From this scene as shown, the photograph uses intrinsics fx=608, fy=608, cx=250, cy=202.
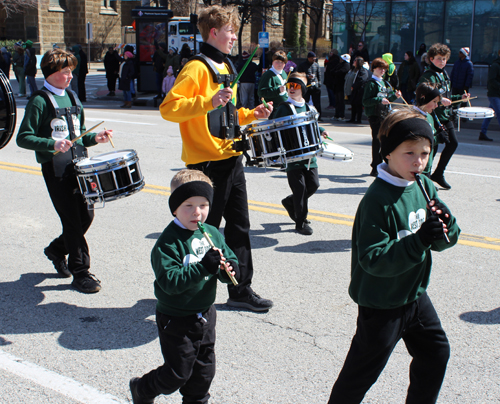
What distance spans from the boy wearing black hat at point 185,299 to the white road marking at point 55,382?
37cm

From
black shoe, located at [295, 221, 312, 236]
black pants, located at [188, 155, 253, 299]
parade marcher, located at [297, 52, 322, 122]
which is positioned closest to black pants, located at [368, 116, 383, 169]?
black shoe, located at [295, 221, 312, 236]

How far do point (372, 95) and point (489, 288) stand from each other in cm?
428

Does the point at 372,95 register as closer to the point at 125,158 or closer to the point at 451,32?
the point at 125,158

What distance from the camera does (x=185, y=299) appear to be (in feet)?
9.81

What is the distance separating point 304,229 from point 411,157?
390 cm

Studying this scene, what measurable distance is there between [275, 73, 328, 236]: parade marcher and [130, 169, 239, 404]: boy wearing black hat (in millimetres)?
3371

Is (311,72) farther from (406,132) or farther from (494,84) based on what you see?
(406,132)

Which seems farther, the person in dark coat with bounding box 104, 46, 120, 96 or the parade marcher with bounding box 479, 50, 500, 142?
the person in dark coat with bounding box 104, 46, 120, 96

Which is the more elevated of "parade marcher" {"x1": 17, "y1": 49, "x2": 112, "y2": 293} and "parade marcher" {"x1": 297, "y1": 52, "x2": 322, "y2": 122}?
"parade marcher" {"x1": 297, "y1": 52, "x2": 322, "y2": 122}

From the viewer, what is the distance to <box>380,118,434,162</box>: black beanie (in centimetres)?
263

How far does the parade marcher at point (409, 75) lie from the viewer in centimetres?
1681

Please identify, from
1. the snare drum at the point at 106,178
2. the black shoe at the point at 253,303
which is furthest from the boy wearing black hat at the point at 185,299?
the snare drum at the point at 106,178

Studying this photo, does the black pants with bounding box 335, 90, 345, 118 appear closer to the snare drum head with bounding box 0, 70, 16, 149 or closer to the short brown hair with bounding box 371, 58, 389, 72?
the short brown hair with bounding box 371, 58, 389, 72

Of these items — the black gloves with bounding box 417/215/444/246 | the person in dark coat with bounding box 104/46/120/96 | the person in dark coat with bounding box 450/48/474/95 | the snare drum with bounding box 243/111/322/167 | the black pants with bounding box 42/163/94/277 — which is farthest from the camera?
the person in dark coat with bounding box 104/46/120/96
